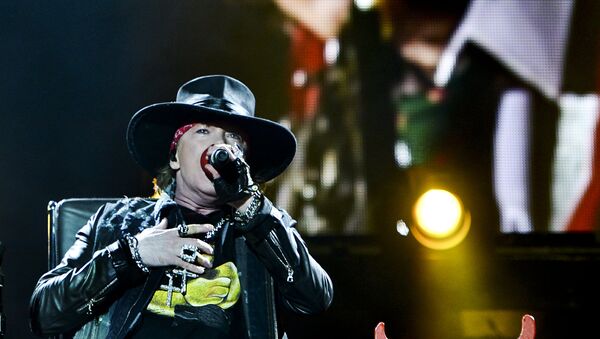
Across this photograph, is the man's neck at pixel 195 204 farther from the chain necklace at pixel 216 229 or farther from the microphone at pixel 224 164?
the microphone at pixel 224 164

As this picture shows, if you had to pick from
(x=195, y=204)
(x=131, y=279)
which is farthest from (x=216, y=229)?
(x=131, y=279)

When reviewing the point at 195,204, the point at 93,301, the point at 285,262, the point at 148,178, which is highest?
the point at 148,178

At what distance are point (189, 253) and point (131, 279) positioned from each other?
170 millimetres

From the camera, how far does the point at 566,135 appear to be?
3.21 meters

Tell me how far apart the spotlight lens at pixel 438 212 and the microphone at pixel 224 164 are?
1.33 metres

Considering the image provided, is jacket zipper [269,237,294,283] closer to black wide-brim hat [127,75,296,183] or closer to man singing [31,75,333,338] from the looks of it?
man singing [31,75,333,338]

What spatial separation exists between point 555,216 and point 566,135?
1.01ft

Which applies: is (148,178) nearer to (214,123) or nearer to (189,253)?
(214,123)

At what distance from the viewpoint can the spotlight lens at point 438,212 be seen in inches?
124

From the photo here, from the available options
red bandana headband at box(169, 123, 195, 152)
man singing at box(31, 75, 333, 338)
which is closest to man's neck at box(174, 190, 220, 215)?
man singing at box(31, 75, 333, 338)

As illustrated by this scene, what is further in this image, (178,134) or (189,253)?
(178,134)

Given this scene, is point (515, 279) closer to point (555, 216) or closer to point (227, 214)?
point (555, 216)

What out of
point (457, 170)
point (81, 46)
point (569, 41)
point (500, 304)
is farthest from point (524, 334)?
point (81, 46)

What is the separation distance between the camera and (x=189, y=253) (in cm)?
205
